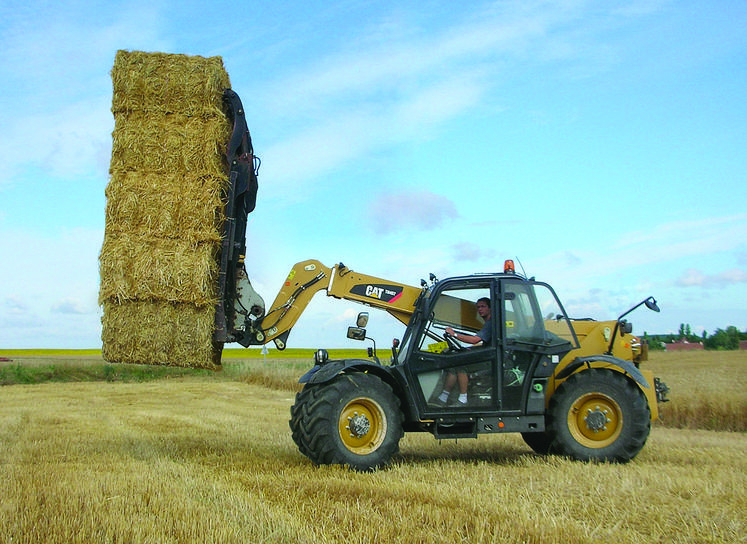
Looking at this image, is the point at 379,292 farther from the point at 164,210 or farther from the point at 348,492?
the point at 348,492

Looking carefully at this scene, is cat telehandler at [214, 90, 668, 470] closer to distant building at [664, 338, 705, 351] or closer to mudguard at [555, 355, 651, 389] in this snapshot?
mudguard at [555, 355, 651, 389]

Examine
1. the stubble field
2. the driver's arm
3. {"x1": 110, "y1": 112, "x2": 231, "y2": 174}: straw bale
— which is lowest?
the stubble field

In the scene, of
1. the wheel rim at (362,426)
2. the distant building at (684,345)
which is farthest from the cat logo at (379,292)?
the distant building at (684,345)

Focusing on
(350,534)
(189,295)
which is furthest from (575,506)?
(189,295)

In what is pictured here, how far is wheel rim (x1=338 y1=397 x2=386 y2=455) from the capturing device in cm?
783

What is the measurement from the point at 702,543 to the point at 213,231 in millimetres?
5874

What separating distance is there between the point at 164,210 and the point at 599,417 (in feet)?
18.4

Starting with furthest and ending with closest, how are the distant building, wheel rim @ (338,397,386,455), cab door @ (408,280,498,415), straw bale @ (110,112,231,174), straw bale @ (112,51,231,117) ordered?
the distant building, straw bale @ (112,51,231,117), straw bale @ (110,112,231,174), cab door @ (408,280,498,415), wheel rim @ (338,397,386,455)

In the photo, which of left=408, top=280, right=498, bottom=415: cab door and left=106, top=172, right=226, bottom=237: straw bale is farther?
left=106, top=172, right=226, bottom=237: straw bale

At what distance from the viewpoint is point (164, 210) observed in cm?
861

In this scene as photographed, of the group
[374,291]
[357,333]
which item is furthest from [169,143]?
[357,333]

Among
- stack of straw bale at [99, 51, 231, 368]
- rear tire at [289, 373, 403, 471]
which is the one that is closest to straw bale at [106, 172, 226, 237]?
stack of straw bale at [99, 51, 231, 368]

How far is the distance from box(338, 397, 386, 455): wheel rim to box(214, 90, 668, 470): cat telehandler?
0.01 metres

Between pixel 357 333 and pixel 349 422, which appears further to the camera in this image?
pixel 357 333
